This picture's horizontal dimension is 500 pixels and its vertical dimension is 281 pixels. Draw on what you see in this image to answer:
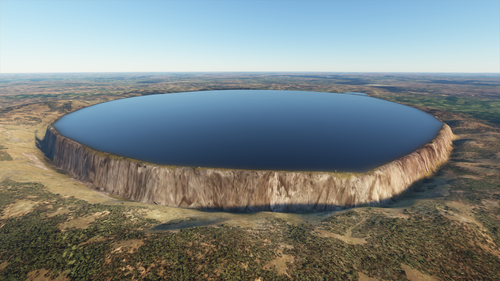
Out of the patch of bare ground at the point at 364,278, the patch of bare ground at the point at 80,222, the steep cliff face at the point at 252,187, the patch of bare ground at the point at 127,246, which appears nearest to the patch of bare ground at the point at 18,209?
the patch of bare ground at the point at 80,222

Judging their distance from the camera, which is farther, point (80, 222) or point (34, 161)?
point (34, 161)

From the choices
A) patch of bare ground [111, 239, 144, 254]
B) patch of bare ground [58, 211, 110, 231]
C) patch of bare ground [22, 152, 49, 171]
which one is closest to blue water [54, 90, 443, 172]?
patch of bare ground [22, 152, 49, 171]

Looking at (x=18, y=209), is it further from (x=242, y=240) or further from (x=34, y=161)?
(x=242, y=240)

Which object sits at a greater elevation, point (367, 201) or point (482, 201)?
point (482, 201)

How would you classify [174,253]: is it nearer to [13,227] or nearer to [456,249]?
[13,227]

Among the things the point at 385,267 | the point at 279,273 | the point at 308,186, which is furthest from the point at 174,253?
the point at 308,186

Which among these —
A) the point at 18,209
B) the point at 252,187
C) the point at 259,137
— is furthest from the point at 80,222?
the point at 259,137

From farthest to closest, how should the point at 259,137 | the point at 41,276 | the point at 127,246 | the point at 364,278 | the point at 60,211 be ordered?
the point at 259,137, the point at 60,211, the point at 127,246, the point at 364,278, the point at 41,276

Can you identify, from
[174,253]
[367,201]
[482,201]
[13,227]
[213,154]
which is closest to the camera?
[174,253]

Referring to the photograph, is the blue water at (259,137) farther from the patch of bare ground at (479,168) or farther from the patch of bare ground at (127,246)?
the patch of bare ground at (127,246)
